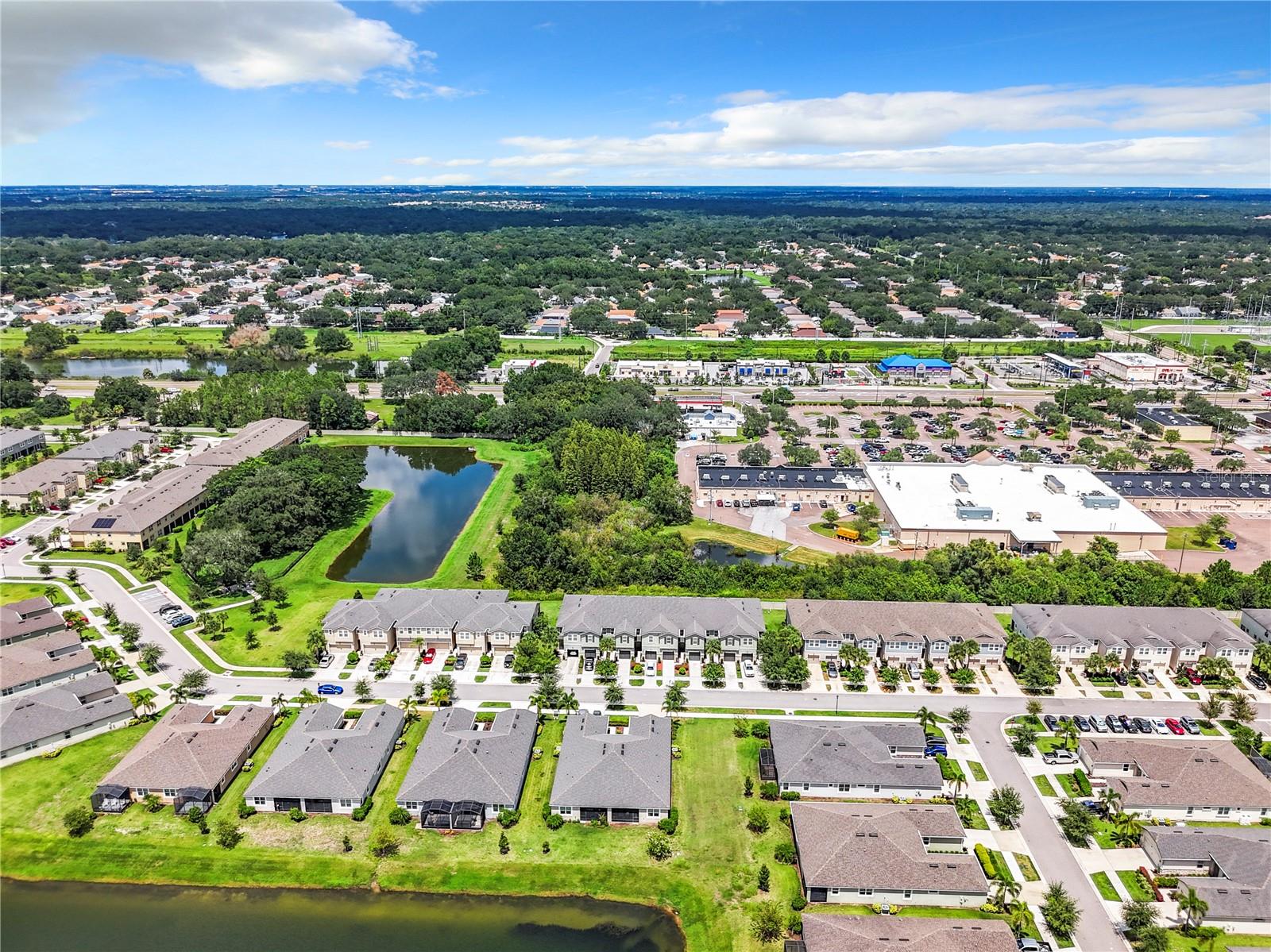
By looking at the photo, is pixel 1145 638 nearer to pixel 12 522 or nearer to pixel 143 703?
pixel 143 703

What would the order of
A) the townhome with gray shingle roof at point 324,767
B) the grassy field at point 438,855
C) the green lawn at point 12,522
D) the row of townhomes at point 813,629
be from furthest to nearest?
the green lawn at point 12,522 → the row of townhomes at point 813,629 → the townhome with gray shingle roof at point 324,767 → the grassy field at point 438,855

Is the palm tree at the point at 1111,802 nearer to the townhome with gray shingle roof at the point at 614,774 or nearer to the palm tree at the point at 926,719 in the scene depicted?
the palm tree at the point at 926,719

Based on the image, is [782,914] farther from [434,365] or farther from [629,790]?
[434,365]

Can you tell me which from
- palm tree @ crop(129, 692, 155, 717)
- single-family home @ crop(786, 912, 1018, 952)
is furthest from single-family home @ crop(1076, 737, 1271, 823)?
palm tree @ crop(129, 692, 155, 717)

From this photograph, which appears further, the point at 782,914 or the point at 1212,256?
the point at 1212,256

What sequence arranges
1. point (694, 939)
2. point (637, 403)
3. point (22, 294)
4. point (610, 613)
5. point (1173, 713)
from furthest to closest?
1. point (22, 294)
2. point (637, 403)
3. point (610, 613)
4. point (1173, 713)
5. point (694, 939)

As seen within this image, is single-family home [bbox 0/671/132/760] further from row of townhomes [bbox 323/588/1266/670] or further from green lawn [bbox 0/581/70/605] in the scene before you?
green lawn [bbox 0/581/70/605]

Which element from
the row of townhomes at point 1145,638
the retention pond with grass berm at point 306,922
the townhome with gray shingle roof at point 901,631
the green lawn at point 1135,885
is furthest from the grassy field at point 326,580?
the green lawn at point 1135,885

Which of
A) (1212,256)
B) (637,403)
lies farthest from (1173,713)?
(1212,256)
